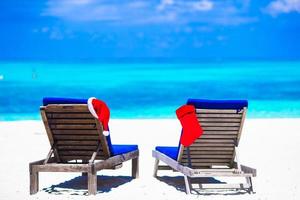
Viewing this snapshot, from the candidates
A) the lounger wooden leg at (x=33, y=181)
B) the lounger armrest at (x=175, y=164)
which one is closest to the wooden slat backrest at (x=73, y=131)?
the lounger wooden leg at (x=33, y=181)

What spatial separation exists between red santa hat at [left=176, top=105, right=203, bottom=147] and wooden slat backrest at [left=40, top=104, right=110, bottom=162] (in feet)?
2.19

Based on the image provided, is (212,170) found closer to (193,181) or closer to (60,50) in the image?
(193,181)

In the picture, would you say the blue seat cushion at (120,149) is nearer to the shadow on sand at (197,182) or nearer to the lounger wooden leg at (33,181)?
the shadow on sand at (197,182)

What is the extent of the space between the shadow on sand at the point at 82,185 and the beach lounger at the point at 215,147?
1.98 feet

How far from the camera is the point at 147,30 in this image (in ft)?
283

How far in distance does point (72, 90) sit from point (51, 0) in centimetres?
3296

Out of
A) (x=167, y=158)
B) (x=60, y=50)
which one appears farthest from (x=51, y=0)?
(x=167, y=158)

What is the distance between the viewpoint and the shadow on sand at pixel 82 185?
244 inches

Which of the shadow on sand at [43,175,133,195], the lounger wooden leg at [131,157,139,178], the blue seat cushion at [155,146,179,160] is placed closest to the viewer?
the shadow on sand at [43,175,133,195]

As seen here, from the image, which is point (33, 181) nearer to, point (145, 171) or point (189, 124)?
point (189, 124)

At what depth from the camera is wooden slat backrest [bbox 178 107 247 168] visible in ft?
19.5

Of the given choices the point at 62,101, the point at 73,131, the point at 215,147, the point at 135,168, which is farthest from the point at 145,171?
the point at 62,101

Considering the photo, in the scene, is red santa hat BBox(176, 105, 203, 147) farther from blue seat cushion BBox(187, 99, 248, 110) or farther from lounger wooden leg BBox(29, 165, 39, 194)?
lounger wooden leg BBox(29, 165, 39, 194)

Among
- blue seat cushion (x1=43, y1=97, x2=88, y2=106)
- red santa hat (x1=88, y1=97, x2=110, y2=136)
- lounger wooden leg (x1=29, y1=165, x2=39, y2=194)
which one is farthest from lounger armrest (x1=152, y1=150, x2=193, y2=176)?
lounger wooden leg (x1=29, y1=165, x2=39, y2=194)
